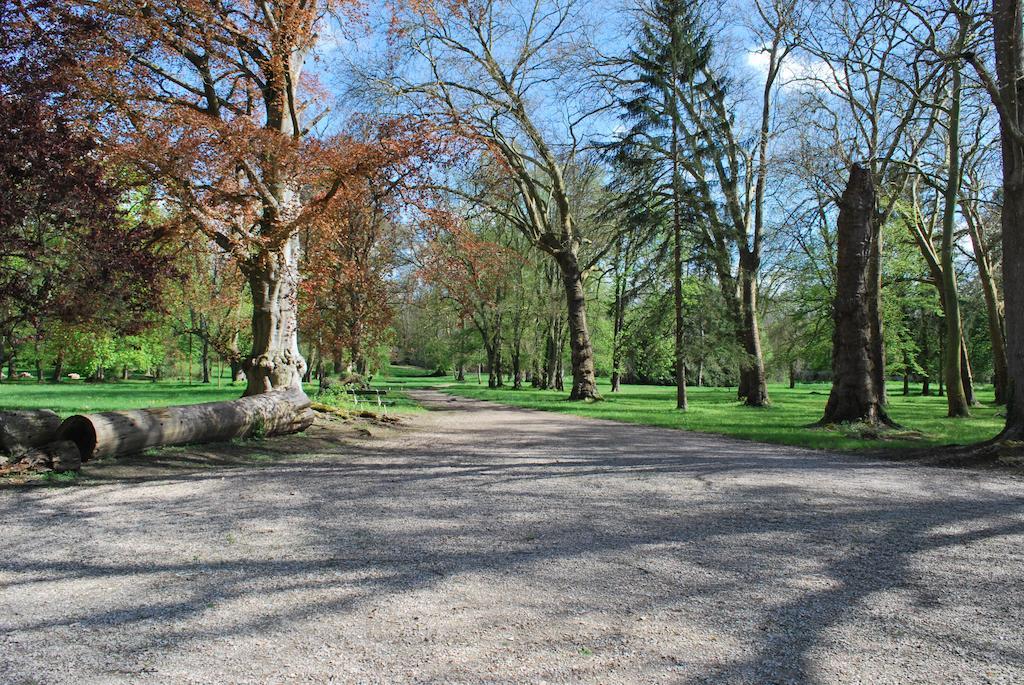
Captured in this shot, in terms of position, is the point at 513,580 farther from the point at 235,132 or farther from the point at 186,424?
the point at 235,132

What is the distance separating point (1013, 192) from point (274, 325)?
1301 cm

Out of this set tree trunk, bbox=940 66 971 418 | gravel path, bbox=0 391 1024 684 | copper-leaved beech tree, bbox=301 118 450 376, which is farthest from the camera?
tree trunk, bbox=940 66 971 418

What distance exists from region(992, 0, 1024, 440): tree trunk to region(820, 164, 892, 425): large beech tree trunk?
11.0ft

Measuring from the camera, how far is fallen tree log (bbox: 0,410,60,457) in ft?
23.2

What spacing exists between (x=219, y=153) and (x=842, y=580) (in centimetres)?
1090

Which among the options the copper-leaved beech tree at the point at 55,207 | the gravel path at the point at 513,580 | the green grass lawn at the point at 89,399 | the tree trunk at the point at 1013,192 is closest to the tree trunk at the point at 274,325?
the green grass lawn at the point at 89,399

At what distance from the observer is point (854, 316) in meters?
12.8

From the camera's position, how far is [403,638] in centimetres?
301

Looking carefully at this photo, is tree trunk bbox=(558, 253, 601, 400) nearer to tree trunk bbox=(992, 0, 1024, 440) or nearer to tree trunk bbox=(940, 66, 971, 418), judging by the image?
tree trunk bbox=(940, 66, 971, 418)

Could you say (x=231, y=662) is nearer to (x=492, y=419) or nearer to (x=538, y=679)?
(x=538, y=679)

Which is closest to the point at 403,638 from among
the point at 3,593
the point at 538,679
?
the point at 538,679

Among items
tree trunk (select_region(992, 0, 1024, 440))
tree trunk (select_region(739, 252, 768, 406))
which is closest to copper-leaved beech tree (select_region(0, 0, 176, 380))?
tree trunk (select_region(992, 0, 1024, 440))

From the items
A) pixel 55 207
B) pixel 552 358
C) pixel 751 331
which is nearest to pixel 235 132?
pixel 55 207

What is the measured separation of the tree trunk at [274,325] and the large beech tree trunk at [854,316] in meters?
11.1
